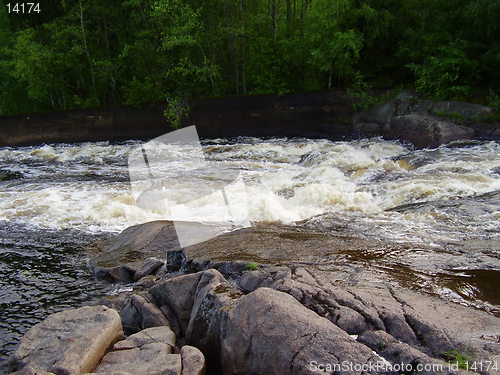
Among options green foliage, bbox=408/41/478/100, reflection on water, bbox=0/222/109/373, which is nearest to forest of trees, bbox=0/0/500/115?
green foliage, bbox=408/41/478/100

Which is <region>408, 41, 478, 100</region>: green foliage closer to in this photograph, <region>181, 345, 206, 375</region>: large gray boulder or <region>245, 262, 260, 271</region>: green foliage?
<region>245, 262, 260, 271</region>: green foliage

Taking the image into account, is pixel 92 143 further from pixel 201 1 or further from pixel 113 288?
pixel 113 288

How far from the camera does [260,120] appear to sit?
19.8 m

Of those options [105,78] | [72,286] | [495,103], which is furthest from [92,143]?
[495,103]

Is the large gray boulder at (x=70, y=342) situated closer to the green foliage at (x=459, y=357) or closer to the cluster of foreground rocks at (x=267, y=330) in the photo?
the cluster of foreground rocks at (x=267, y=330)

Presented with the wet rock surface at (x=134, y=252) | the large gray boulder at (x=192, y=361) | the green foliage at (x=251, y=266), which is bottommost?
the wet rock surface at (x=134, y=252)

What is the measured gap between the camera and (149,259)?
705 centimetres

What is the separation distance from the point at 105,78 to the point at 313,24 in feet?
35.8

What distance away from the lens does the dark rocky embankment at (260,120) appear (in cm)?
1628

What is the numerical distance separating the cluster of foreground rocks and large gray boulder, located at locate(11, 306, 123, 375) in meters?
0.01

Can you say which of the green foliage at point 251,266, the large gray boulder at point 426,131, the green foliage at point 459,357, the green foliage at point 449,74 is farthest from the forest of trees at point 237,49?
the green foliage at point 459,357
